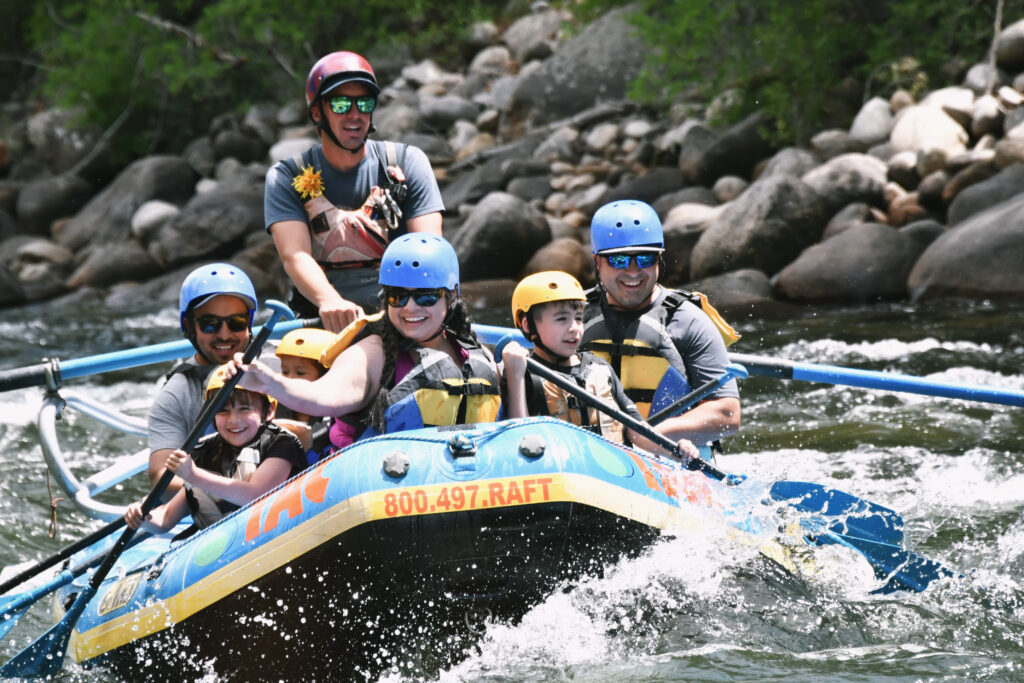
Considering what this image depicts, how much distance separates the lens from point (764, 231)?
12531 millimetres

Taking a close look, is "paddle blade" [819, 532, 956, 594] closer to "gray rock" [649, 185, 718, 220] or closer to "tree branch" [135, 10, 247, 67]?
"gray rock" [649, 185, 718, 220]

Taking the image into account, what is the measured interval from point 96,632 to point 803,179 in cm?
1026

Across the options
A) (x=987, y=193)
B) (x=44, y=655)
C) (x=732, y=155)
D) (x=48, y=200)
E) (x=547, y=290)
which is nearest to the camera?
(x=547, y=290)

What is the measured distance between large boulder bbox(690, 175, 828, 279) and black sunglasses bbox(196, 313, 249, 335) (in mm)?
8508

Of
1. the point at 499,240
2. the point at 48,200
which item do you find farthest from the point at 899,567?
the point at 48,200

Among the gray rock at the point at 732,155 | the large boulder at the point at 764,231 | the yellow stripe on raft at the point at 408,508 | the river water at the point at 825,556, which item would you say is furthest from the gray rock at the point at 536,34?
the yellow stripe on raft at the point at 408,508

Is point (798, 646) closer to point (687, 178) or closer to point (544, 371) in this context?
point (544, 371)

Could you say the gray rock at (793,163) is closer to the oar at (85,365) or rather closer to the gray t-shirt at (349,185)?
the oar at (85,365)

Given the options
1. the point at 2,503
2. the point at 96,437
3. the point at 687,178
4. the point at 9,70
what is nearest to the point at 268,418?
the point at 2,503

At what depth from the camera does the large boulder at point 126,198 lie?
806 inches

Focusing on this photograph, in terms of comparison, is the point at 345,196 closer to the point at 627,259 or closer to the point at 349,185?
the point at 349,185

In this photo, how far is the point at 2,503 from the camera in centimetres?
732

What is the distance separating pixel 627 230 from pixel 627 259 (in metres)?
0.13

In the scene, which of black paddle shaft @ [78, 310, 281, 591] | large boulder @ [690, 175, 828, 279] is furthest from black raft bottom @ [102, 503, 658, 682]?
large boulder @ [690, 175, 828, 279]
